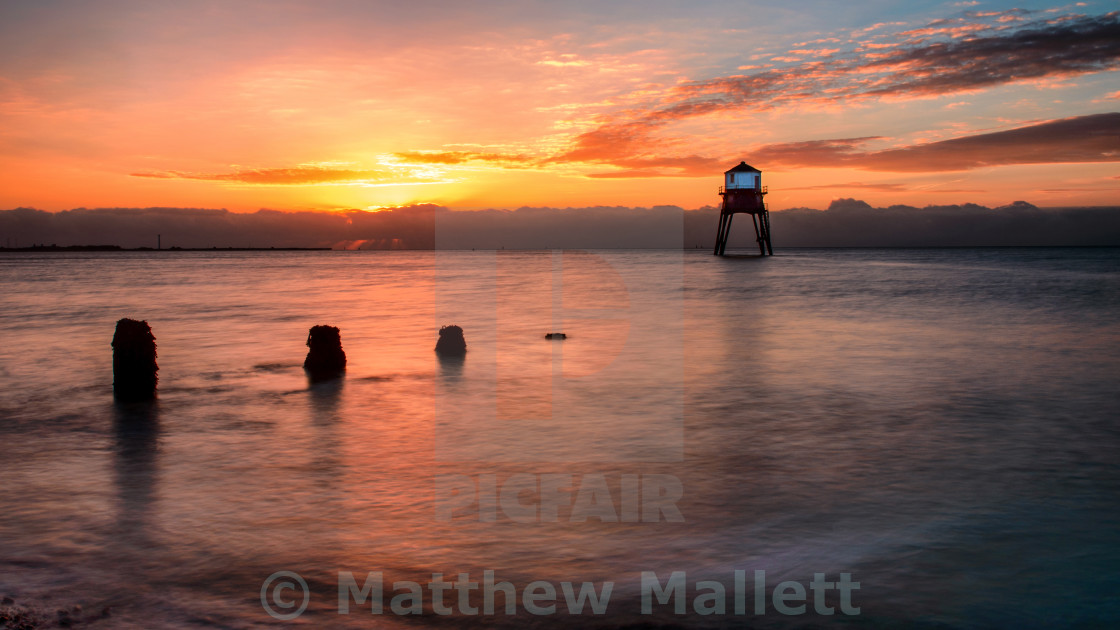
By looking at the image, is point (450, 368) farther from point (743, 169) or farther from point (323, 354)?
point (743, 169)

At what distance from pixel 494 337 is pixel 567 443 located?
10.9 meters

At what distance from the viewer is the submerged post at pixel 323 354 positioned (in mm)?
12930

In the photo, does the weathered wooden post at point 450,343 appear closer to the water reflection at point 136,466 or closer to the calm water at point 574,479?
the calm water at point 574,479

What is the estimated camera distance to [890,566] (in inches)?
194

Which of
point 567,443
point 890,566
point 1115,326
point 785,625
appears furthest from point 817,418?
point 1115,326

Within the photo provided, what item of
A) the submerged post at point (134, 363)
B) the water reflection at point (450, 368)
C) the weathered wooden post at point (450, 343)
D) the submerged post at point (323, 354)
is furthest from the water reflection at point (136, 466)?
the weathered wooden post at point (450, 343)

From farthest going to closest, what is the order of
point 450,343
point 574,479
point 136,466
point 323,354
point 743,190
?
point 743,190 → point 450,343 → point 323,354 → point 136,466 → point 574,479

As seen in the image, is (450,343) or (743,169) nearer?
(450,343)

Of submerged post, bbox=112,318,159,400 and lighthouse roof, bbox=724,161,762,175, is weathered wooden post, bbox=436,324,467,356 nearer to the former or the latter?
submerged post, bbox=112,318,159,400

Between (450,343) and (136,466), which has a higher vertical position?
(450,343)

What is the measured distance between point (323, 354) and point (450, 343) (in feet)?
10.4

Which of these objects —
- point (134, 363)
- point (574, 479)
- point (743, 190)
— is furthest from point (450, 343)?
point (743, 190)

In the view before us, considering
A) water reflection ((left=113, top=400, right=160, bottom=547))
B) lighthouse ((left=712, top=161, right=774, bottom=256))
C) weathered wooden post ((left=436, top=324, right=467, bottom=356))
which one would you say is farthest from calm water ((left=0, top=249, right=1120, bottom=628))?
lighthouse ((left=712, top=161, right=774, bottom=256))

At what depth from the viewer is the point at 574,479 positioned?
6.96 metres
